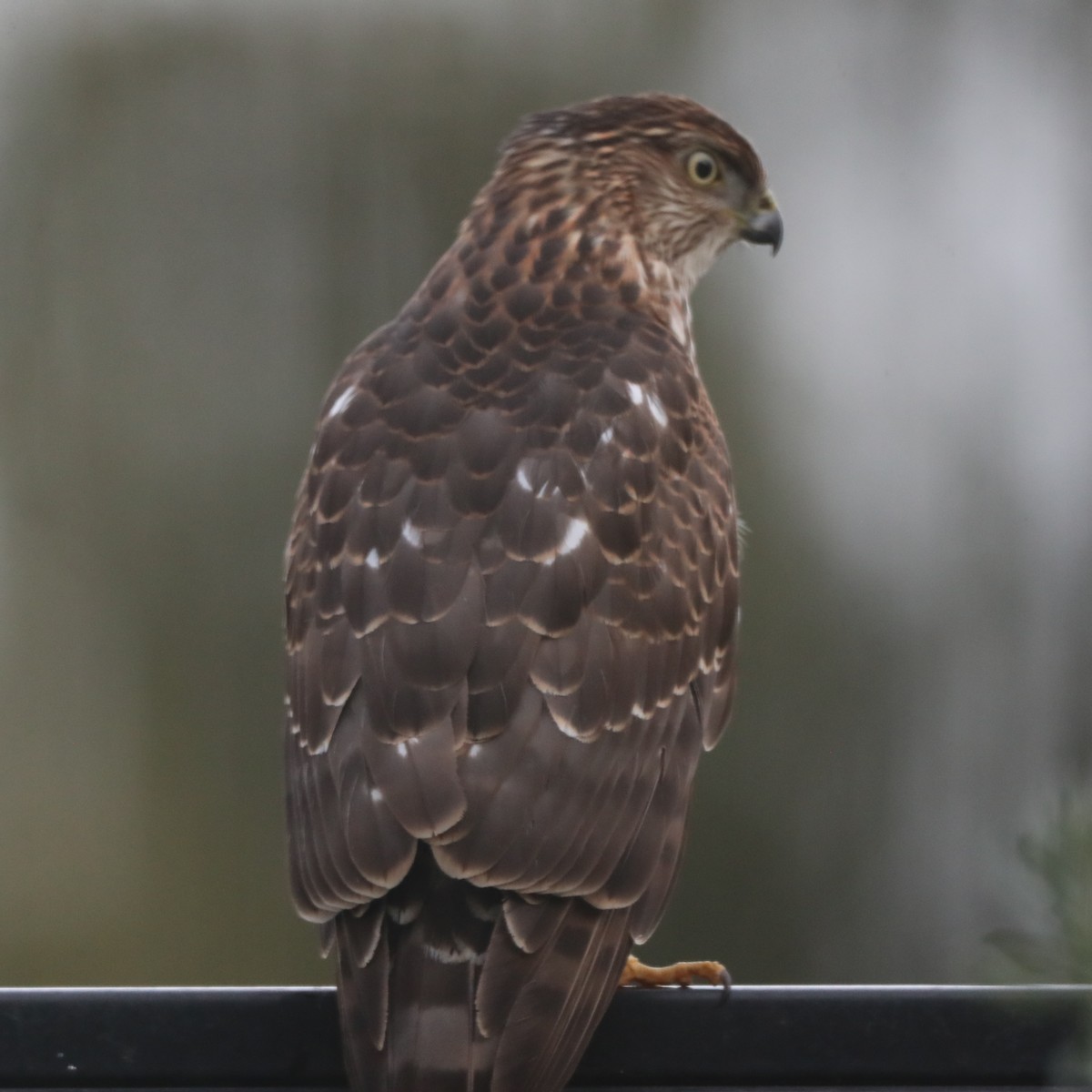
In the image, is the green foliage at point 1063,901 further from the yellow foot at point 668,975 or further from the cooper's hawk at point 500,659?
the yellow foot at point 668,975

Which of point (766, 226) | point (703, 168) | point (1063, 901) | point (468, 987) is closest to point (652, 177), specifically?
point (703, 168)

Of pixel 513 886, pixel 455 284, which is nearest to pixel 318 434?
pixel 455 284

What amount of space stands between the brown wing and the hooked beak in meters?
0.59

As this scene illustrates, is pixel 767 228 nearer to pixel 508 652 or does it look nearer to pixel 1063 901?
A: pixel 508 652

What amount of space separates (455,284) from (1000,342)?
2618mm

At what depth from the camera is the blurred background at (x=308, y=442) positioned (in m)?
4.43

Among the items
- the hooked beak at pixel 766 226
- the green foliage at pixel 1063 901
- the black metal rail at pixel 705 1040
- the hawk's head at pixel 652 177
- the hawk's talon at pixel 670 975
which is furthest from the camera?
the hooked beak at pixel 766 226

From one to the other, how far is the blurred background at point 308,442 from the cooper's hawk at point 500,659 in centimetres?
196

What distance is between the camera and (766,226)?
119 inches

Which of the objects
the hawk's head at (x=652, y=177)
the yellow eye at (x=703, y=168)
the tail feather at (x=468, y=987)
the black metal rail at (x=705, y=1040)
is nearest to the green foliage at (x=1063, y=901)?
the black metal rail at (x=705, y=1040)

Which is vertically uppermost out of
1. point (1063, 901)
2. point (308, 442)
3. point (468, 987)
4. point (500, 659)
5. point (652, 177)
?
point (1063, 901)

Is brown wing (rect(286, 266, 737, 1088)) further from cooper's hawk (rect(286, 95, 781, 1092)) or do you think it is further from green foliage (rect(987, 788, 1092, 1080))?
green foliage (rect(987, 788, 1092, 1080))

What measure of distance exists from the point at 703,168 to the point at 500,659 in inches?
50.1

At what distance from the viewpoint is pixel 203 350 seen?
4773 mm
